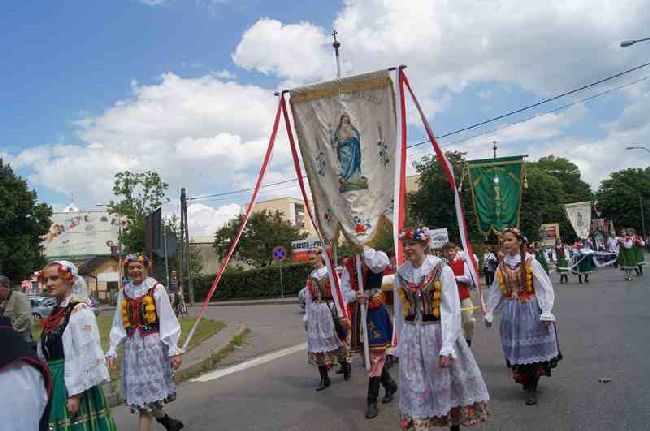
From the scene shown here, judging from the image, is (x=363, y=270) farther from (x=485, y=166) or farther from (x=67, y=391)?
(x=485, y=166)

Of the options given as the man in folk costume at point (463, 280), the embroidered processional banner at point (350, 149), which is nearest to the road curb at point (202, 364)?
the embroidered processional banner at point (350, 149)

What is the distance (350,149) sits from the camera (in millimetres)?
7555

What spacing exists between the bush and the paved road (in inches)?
864

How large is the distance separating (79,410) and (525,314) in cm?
463

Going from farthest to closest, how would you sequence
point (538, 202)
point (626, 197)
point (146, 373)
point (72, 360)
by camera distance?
1. point (626, 197)
2. point (538, 202)
3. point (146, 373)
4. point (72, 360)

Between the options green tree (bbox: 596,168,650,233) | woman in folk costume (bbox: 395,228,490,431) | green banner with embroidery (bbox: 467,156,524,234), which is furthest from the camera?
green tree (bbox: 596,168,650,233)

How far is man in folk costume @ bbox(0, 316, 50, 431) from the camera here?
7.45 ft

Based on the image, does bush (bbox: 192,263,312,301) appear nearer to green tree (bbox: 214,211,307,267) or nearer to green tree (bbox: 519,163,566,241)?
green tree (bbox: 214,211,307,267)

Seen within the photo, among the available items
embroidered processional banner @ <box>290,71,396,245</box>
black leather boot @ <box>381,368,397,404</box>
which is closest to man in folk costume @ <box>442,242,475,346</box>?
black leather boot @ <box>381,368,397,404</box>

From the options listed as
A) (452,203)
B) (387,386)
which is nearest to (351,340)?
(387,386)

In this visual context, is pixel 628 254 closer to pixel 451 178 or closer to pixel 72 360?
pixel 451 178

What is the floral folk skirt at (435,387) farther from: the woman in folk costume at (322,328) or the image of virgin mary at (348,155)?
the woman in folk costume at (322,328)

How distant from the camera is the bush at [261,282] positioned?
34594 millimetres

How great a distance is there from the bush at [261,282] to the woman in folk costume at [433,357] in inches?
1068
